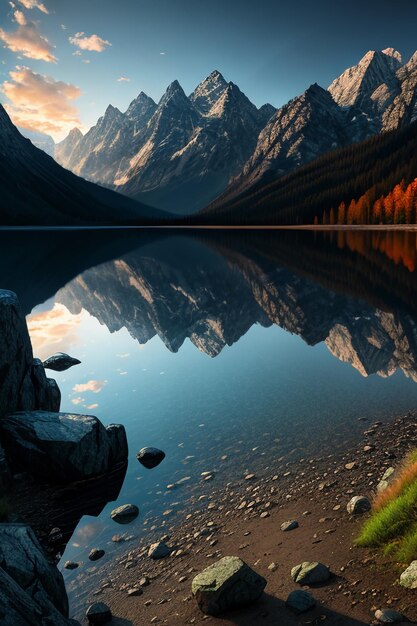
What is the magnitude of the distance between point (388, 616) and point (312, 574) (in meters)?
1.89

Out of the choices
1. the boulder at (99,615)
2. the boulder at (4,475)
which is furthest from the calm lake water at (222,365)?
the boulder at (4,475)

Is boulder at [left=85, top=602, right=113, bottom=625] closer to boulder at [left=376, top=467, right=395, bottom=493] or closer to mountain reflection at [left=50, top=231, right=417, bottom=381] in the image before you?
boulder at [left=376, top=467, right=395, bottom=493]

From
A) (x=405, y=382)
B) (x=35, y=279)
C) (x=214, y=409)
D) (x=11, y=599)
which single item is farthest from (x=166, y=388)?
Result: (x=35, y=279)

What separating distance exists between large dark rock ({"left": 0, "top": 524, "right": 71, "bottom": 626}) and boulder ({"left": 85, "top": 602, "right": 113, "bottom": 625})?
0.52 m

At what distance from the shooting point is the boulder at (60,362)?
28406mm

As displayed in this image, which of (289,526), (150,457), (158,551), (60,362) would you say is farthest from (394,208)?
(158,551)

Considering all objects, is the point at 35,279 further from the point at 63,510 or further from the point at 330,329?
the point at 63,510

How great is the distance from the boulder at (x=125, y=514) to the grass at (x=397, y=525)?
6.66m

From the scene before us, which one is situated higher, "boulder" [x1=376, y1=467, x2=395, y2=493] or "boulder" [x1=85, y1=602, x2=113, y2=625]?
"boulder" [x1=85, y1=602, x2=113, y2=625]

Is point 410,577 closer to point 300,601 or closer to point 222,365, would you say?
point 300,601

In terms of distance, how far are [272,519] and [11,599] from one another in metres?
7.19

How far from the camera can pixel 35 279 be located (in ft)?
212

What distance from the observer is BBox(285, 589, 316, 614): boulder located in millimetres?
8344

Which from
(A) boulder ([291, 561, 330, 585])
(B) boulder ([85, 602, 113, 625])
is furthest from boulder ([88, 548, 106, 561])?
(A) boulder ([291, 561, 330, 585])
